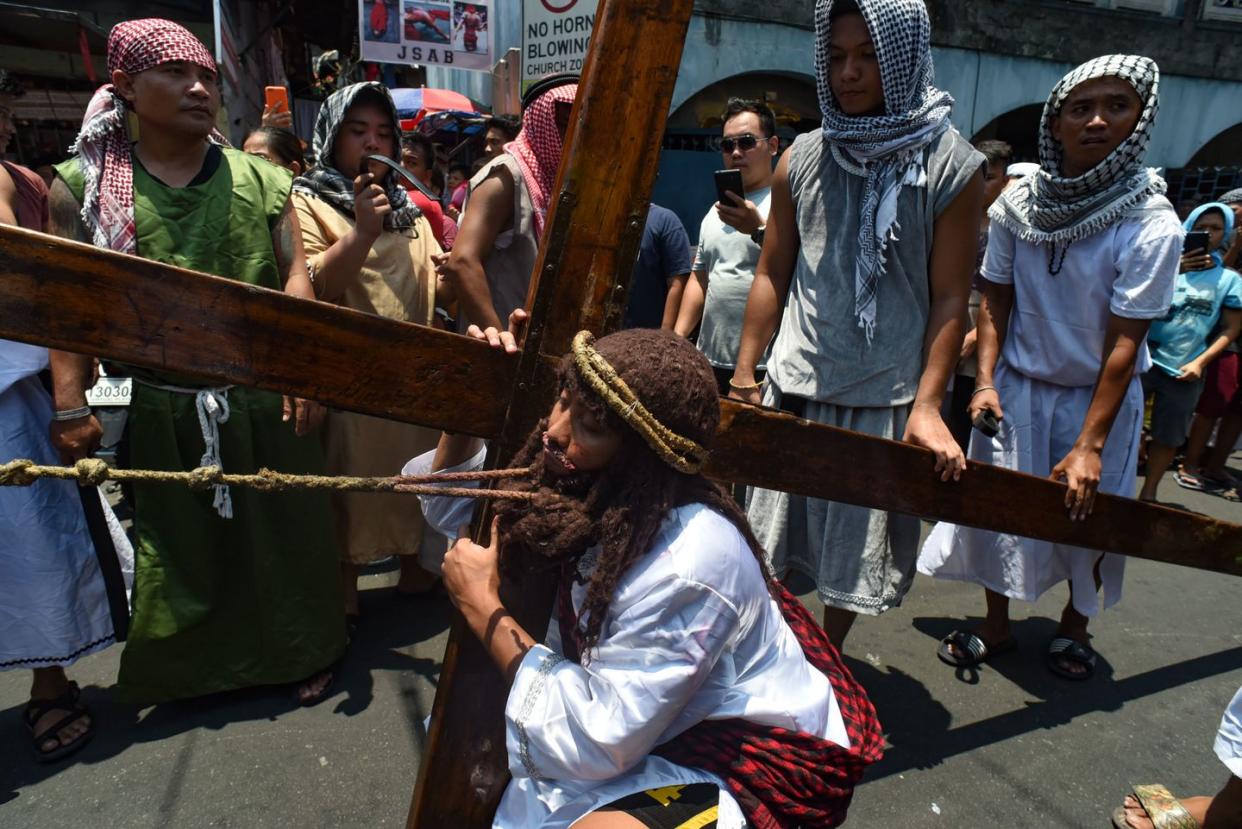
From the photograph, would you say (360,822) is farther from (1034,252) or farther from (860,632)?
(1034,252)

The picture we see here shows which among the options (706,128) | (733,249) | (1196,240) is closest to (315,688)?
(733,249)

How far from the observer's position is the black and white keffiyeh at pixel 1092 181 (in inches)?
92.4

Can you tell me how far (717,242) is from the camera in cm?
392

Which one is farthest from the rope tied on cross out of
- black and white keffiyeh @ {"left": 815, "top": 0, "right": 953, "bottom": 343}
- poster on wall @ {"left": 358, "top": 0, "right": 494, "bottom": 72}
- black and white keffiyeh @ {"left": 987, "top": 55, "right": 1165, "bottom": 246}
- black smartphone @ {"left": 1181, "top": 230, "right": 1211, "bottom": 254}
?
poster on wall @ {"left": 358, "top": 0, "right": 494, "bottom": 72}

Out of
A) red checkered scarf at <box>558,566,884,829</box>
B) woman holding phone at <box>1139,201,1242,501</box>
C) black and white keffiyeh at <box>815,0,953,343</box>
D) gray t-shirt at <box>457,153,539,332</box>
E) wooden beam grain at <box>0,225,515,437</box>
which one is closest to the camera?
wooden beam grain at <box>0,225,515,437</box>

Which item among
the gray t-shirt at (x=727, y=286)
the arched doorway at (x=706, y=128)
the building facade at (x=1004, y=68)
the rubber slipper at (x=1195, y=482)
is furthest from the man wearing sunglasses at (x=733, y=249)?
the building facade at (x=1004, y=68)

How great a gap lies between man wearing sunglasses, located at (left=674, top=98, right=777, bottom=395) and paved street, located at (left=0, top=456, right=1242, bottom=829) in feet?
4.93

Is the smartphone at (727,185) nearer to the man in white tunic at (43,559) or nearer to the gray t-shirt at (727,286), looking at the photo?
the gray t-shirt at (727,286)

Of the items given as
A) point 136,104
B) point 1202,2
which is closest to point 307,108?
point 136,104

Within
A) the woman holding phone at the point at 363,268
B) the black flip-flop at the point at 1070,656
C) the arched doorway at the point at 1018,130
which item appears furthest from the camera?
the arched doorway at the point at 1018,130

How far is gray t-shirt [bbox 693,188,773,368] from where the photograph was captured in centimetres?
380

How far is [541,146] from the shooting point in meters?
2.61

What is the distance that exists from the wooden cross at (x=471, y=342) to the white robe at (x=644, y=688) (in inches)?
4.0

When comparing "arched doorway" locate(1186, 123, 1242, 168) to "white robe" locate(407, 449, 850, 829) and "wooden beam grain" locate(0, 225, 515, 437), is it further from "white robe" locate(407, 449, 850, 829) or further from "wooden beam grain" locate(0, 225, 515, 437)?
"wooden beam grain" locate(0, 225, 515, 437)
